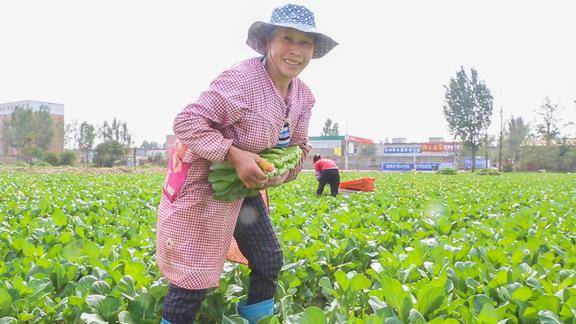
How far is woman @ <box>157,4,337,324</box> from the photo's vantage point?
189 cm

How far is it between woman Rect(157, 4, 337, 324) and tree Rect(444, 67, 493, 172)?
158 ft

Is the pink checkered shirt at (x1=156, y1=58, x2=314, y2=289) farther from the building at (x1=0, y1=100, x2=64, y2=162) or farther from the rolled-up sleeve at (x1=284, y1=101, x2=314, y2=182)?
the building at (x1=0, y1=100, x2=64, y2=162)

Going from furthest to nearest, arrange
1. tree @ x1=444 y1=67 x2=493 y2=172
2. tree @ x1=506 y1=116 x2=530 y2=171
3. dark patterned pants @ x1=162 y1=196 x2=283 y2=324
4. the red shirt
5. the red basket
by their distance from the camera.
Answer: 1. tree @ x1=506 y1=116 x2=530 y2=171
2. tree @ x1=444 y1=67 x2=493 y2=172
3. the red basket
4. the red shirt
5. dark patterned pants @ x1=162 y1=196 x2=283 y2=324

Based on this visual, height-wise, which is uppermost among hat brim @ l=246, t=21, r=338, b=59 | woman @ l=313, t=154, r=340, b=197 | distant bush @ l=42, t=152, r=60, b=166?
hat brim @ l=246, t=21, r=338, b=59

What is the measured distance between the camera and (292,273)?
3000mm

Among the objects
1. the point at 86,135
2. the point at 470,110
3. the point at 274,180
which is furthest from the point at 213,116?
the point at 86,135

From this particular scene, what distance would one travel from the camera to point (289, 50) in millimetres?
2076

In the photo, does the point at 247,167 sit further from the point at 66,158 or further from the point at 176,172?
the point at 66,158

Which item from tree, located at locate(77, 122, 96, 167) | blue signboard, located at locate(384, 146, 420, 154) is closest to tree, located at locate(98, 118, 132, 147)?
tree, located at locate(77, 122, 96, 167)

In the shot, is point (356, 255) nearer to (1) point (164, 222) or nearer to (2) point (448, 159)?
(1) point (164, 222)

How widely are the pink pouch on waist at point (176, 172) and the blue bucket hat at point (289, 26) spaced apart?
629 millimetres

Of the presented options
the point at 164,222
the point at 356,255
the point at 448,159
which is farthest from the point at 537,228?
the point at 448,159

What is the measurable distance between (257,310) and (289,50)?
1.28 m

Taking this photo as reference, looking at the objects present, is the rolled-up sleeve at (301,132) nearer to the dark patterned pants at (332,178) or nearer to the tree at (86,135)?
the dark patterned pants at (332,178)
